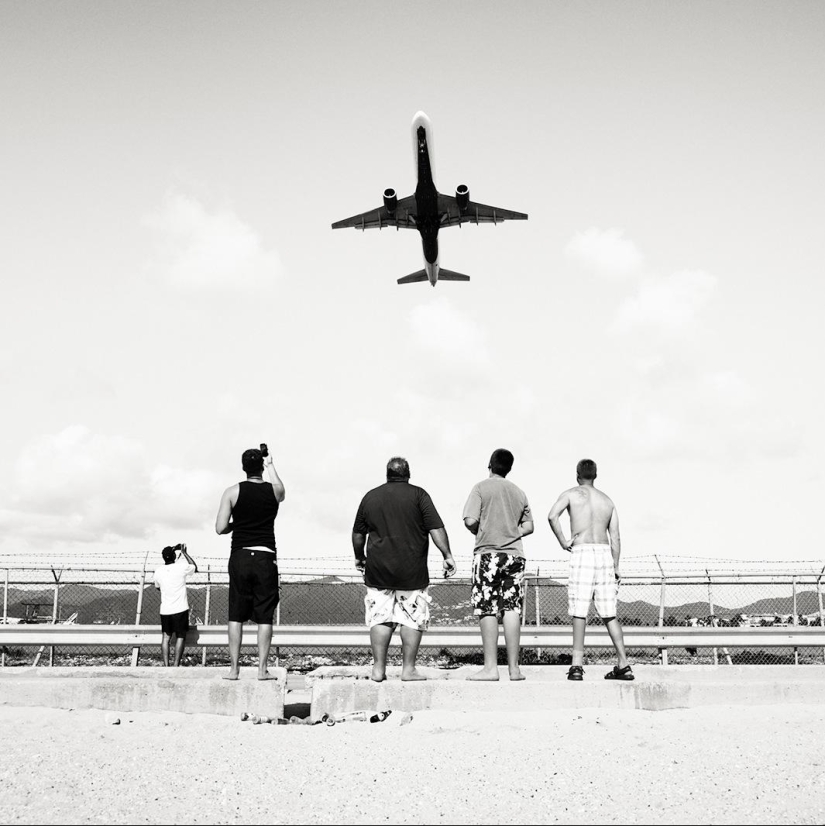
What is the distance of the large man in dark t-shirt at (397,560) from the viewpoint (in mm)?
5492

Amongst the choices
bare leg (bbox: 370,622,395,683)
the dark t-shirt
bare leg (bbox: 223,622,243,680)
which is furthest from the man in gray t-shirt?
bare leg (bbox: 223,622,243,680)

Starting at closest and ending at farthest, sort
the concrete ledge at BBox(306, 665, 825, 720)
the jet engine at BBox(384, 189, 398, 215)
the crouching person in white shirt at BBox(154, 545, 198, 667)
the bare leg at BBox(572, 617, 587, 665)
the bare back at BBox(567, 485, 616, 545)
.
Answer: the concrete ledge at BBox(306, 665, 825, 720) < the bare leg at BBox(572, 617, 587, 665) < the bare back at BBox(567, 485, 616, 545) < the crouching person in white shirt at BBox(154, 545, 198, 667) < the jet engine at BBox(384, 189, 398, 215)

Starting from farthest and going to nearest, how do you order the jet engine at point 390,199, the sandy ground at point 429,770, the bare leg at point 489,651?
1. the jet engine at point 390,199
2. the bare leg at point 489,651
3. the sandy ground at point 429,770

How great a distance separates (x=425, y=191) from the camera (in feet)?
70.2

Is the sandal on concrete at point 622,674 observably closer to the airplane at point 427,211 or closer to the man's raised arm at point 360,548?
the man's raised arm at point 360,548

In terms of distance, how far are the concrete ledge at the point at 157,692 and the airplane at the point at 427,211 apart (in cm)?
1685

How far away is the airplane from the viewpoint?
20531mm

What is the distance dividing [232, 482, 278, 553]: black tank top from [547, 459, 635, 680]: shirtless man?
203cm

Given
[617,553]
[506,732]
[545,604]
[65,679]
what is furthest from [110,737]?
[545,604]

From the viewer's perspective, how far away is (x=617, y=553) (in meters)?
6.18

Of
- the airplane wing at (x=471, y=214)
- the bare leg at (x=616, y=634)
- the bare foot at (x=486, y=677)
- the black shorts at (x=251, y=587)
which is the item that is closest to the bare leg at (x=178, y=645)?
the black shorts at (x=251, y=587)

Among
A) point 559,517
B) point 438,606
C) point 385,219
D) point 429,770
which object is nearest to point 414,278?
point 385,219

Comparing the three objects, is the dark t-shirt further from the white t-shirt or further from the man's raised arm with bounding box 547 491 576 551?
the white t-shirt

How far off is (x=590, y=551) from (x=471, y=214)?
1991cm
